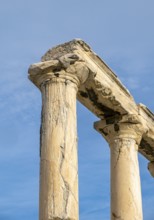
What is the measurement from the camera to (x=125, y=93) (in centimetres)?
3180

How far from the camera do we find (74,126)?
25500 millimetres

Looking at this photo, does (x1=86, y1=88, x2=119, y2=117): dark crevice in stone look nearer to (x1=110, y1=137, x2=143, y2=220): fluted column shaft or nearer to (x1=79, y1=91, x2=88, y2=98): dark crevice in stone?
(x1=79, y1=91, x2=88, y2=98): dark crevice in stone

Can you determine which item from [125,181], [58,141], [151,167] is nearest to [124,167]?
[125,181]

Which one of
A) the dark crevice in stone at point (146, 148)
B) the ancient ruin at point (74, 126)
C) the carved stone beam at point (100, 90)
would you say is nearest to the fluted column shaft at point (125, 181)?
the ancient ruin at point (74, 126)

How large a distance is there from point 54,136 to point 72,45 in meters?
4.96

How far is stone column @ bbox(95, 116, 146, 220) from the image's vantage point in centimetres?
2964

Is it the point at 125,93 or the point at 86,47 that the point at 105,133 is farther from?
the point at 86,47

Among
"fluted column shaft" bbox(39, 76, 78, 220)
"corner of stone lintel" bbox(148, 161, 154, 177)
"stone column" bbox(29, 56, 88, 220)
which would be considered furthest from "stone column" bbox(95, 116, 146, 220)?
"fluted column shaft" bbox(39, 76, 78, 220)

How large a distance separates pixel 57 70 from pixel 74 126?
8.63 ft

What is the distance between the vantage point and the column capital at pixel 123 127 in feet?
104

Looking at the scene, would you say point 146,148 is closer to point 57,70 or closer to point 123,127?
point 123,127

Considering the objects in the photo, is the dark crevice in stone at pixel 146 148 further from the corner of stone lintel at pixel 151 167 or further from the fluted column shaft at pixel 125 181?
the fluted column shaft at pixel 125 181

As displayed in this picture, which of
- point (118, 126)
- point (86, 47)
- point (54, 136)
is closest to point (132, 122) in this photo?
point (118, 126)

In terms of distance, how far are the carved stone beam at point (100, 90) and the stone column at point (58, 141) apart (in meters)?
0.72
